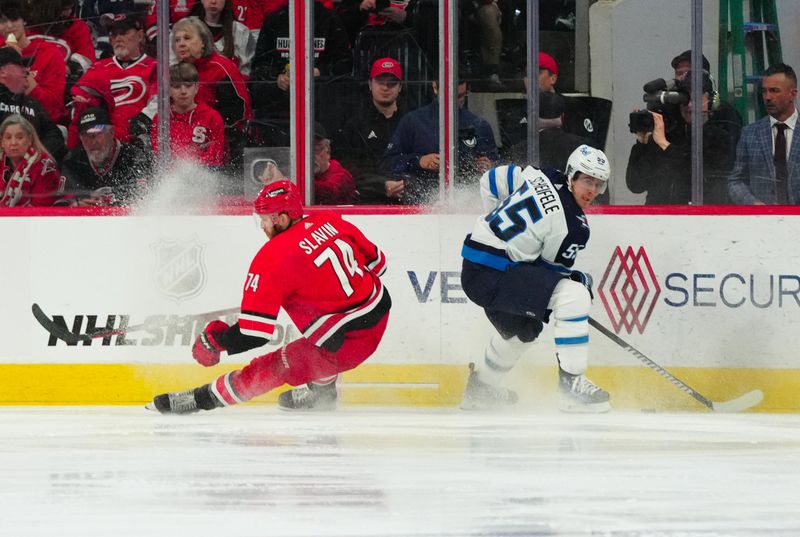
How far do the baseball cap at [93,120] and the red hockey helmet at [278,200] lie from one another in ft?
3.38

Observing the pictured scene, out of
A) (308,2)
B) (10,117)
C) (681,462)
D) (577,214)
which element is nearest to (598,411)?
(577,214)

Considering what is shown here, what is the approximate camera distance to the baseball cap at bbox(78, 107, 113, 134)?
19.1 ft

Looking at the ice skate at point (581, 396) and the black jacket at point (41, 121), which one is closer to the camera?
the ice skate at point (581, 396)

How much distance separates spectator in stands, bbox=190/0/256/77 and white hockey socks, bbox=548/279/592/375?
1.65 metres

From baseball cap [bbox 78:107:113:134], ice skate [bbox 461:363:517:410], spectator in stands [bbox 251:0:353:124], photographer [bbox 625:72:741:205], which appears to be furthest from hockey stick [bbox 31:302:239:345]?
photographer [bbox 625:72:741:205]

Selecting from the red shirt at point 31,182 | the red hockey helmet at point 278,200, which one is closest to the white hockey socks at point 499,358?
the red hockey helmet at point 278,200

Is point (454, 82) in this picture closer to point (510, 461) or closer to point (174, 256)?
point (174, 256)

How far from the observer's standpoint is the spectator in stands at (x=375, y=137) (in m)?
5.67

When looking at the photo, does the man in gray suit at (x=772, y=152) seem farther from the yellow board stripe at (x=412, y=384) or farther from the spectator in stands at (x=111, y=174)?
the spectator in stands at (x=111, y=174)

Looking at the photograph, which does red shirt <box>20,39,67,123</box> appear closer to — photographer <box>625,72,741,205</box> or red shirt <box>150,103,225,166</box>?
A: red shirt <box>150,103,225,166</box>

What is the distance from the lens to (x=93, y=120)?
5824 millimetres

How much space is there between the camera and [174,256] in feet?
18.9

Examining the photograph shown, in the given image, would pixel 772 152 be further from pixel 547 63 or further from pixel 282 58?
pixel 282 58

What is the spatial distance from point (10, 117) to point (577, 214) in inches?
96.9
